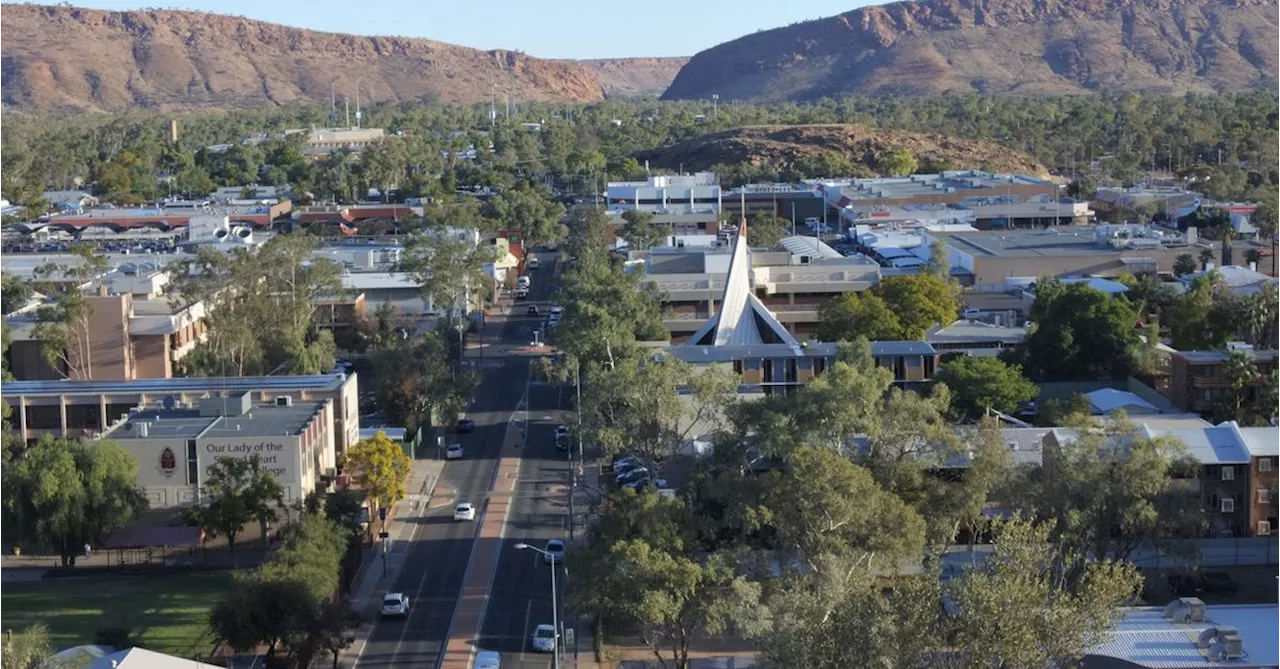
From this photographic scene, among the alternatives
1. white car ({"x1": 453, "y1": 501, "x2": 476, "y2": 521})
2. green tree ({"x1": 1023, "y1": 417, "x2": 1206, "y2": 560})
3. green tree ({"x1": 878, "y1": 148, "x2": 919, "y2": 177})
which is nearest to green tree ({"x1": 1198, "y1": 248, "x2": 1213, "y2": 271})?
green tree ({"x1": 1023, "y1": 417, "x2": 1206, "y2": 560})

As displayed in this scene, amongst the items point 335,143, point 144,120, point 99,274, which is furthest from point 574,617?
point 144,120

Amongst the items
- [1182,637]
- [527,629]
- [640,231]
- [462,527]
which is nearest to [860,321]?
[462,527]

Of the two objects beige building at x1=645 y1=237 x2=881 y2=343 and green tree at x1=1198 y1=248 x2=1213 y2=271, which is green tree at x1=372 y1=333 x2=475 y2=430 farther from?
green tree at x1=1198 y1=248 x2=1213 y2=271

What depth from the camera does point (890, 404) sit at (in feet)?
110

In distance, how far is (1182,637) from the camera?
2783 centimetres

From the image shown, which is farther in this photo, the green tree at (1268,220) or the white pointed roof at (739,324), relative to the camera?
the green tree at (1268,220)

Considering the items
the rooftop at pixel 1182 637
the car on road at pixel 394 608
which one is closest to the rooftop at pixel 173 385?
the car on road at pixel 394 608

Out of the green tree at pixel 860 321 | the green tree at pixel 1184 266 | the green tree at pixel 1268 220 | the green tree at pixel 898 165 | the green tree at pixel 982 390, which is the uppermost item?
the green tree at pixel 898 165

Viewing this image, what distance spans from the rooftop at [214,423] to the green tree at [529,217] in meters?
49.8

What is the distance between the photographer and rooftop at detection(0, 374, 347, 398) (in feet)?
149

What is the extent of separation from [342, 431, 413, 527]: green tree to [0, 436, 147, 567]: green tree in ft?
16.9

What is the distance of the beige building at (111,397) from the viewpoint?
45156 mm

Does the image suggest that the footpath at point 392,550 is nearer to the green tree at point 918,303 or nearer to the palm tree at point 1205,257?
the green tree at point 918,303

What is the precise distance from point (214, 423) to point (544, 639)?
1285cm
